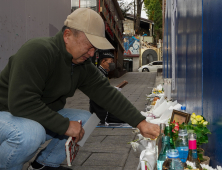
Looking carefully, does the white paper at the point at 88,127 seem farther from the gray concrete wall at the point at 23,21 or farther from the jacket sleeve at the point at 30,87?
the gray concrete wall at the point at 23,21

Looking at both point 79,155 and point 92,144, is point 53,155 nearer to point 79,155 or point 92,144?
point 79,155

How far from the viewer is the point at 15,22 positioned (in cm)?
635

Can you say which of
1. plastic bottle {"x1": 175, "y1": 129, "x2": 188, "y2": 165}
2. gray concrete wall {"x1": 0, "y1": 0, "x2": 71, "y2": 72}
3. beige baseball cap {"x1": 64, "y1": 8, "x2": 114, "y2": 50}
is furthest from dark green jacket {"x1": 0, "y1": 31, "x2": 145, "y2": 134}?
gray concrete wall {"x1": 0, "y1": 0, "x2": 71, "y2": 72}

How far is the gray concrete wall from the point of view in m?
5.85

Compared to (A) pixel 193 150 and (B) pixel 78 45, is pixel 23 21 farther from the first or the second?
(A) pixel 193 150

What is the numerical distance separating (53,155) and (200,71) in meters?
1.52

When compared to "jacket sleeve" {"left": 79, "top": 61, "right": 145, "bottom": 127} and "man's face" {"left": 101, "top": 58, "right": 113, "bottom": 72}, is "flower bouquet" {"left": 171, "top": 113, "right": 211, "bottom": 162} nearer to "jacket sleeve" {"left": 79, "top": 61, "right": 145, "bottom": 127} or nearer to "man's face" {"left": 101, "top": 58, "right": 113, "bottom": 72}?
"jacket sleeve" {"left": 79, "top": 61, "right": 145, "bottom": 127}

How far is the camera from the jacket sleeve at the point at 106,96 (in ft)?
8.84

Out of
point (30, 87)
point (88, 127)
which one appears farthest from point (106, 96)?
point (30, 87)

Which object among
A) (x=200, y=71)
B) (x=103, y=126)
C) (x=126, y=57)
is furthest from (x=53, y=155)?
(x=126, y=57)

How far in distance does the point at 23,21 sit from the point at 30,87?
17.1ft

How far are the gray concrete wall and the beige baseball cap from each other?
3.94 meters

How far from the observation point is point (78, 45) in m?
2.29

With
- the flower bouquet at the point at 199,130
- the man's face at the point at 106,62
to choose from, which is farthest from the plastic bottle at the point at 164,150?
the man's face at the point at 106,62
